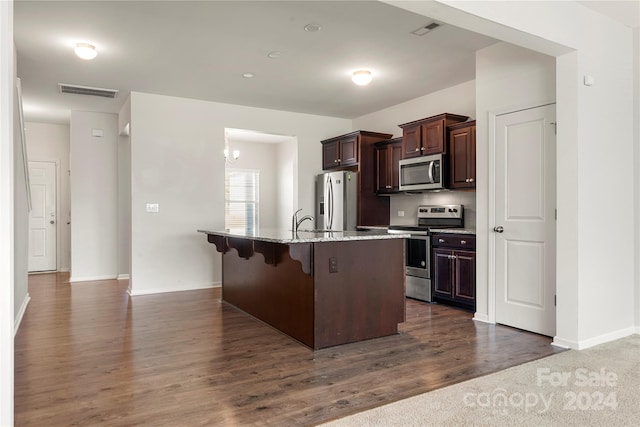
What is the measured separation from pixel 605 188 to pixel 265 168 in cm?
710

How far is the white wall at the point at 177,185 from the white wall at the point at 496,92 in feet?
11.5

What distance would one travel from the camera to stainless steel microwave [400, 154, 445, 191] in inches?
199

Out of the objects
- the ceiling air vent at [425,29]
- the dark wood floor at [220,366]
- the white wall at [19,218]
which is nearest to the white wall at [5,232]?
the dark wood floor at [220,366]

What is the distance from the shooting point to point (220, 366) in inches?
115

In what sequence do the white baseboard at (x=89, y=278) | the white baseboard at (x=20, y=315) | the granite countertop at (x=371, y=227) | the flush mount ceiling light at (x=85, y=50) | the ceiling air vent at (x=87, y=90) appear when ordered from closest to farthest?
the white baseboard at (x=20, y=315), the flush mount ceiling light at (x=85, y=50), the ceiling air vent at (x=87, y=90), the granite countertop at (x=371, y=227), the white baseboard at (x=89, y=278)

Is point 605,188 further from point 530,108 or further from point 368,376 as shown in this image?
point 368,376

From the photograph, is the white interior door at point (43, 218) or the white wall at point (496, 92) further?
the white interior door at point (43, 218)

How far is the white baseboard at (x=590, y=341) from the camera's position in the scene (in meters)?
3.22

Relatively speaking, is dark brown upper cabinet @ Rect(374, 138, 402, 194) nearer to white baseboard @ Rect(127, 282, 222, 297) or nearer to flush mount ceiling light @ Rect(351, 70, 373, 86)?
flush mount ceiling light @ Rect(351, 70, 373, 86)

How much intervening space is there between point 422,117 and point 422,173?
3.36 feet

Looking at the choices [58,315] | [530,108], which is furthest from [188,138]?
[530,108]

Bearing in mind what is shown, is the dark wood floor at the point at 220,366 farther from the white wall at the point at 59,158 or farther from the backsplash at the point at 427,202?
the white wall at the point at 59,158

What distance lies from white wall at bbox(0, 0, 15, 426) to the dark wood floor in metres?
0.73

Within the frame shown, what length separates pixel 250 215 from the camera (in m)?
9.42
